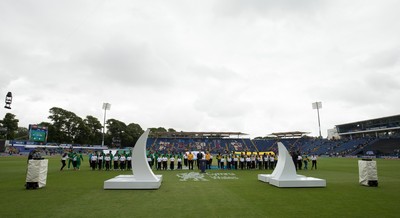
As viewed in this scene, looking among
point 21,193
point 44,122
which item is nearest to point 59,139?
point 44,122

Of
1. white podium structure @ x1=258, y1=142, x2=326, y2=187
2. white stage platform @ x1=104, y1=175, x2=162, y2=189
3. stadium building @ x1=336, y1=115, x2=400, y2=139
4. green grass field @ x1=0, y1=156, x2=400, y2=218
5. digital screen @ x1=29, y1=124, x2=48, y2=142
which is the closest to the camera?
green grass field @ x1=0, y1=156, x2=400, y2=218

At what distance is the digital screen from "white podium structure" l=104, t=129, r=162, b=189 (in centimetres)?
4320

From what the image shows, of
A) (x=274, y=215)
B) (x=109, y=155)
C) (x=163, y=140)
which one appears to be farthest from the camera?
(x=163, y=140)

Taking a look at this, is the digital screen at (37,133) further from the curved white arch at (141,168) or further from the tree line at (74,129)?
the curved white arch at (141,168)

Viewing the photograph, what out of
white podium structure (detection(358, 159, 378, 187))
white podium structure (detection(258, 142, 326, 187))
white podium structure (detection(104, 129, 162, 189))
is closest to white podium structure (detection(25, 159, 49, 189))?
white podium structure (detection(104, 129, 162, 189))

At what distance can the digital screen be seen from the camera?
45053mm

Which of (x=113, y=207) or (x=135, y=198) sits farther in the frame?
(x=135, y=198)

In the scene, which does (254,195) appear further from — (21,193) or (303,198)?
(21,193)

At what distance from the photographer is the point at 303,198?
8.45m

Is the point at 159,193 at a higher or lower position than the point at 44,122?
lower

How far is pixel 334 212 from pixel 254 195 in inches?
115

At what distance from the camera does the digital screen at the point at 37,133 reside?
4505cm

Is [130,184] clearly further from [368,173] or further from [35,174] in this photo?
[368,173]

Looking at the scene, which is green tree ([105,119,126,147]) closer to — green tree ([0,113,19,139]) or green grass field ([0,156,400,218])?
green tree ([0,113,19,139])
